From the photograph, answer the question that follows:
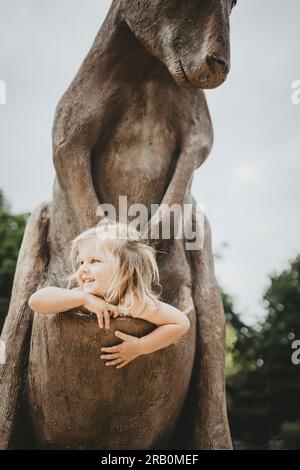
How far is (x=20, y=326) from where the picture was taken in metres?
3.21

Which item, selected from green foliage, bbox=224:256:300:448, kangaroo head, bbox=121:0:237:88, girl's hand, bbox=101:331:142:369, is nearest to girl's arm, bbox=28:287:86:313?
girl's hand, bbox=101:331:142:369

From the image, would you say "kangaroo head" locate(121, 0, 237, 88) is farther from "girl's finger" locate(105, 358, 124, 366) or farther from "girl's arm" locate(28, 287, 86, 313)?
"girl's finger" locate(105, 358, 124, 366)

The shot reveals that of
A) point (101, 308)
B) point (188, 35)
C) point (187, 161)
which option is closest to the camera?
point (101, 308)

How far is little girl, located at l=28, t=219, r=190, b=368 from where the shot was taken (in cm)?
251

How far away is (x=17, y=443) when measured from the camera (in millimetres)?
3014

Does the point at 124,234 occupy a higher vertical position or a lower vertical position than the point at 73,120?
lower

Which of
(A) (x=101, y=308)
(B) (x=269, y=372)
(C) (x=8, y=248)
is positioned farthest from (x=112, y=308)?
(B) (x=269, y=372)

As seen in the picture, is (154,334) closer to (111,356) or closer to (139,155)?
(111,356)

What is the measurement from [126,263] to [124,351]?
40 centimetres

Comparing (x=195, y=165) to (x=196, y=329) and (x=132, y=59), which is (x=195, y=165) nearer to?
(x=132, y=59)

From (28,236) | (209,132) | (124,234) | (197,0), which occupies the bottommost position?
(124,234)

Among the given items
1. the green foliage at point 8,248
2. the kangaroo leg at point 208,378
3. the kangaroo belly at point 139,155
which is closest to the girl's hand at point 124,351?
the kangaroo leg at point 208,378

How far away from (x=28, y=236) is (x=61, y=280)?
0.47m

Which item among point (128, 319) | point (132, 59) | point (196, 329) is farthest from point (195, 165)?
point (128, 319)
